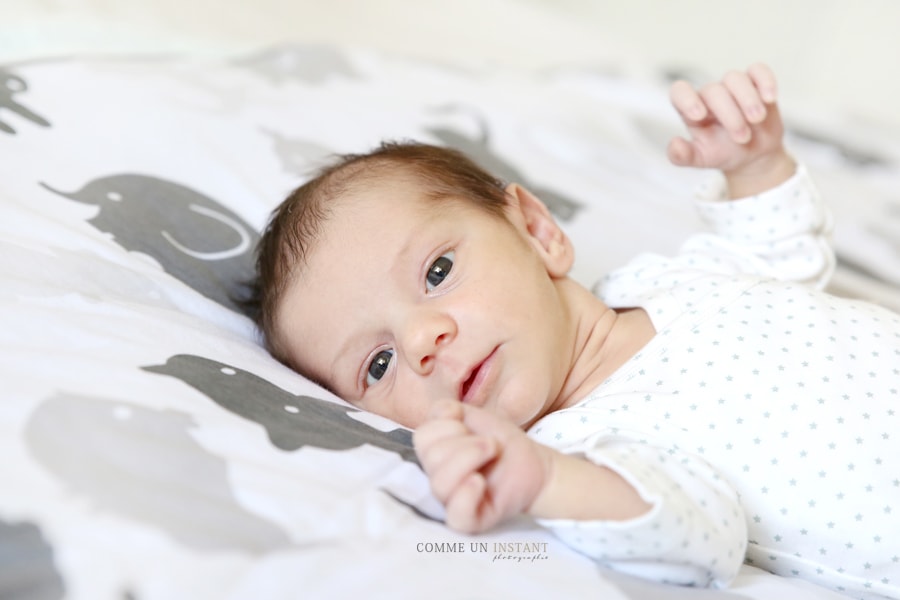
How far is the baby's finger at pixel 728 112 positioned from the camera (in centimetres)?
120

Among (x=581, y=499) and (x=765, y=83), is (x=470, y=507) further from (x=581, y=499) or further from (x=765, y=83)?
(x=765, y=83)

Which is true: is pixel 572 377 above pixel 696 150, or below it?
below

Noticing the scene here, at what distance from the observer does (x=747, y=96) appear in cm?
120

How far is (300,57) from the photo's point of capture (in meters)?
1.75

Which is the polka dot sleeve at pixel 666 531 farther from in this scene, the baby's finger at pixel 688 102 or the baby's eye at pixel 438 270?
the baby's finger at pixel 688 102

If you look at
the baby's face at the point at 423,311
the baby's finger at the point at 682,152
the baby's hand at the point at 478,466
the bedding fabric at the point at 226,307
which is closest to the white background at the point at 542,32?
the bedding fabric at the point at 226,307

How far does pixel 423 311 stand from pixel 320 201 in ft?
0.72

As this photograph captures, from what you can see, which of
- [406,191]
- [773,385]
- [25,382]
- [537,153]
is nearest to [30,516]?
[25,382]

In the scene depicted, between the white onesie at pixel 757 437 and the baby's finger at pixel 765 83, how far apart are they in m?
0.26

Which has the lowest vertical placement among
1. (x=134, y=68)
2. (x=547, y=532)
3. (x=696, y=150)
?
(x=547, y=532)

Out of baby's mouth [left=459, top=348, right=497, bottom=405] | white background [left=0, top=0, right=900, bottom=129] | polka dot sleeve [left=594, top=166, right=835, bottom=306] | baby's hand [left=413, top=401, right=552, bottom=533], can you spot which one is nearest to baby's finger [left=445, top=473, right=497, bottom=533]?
baby's hand [left=413, top=401, right=552, bottom=533]

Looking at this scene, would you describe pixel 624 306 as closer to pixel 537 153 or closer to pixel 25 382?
pixel 537 153

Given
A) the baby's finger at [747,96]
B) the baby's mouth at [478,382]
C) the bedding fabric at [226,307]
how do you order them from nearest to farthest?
1. the bedding fabric at [226,307]
2. the baby's mouth at [478,382]
3. the baby's finger at [747,96]

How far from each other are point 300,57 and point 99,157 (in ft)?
2.02
